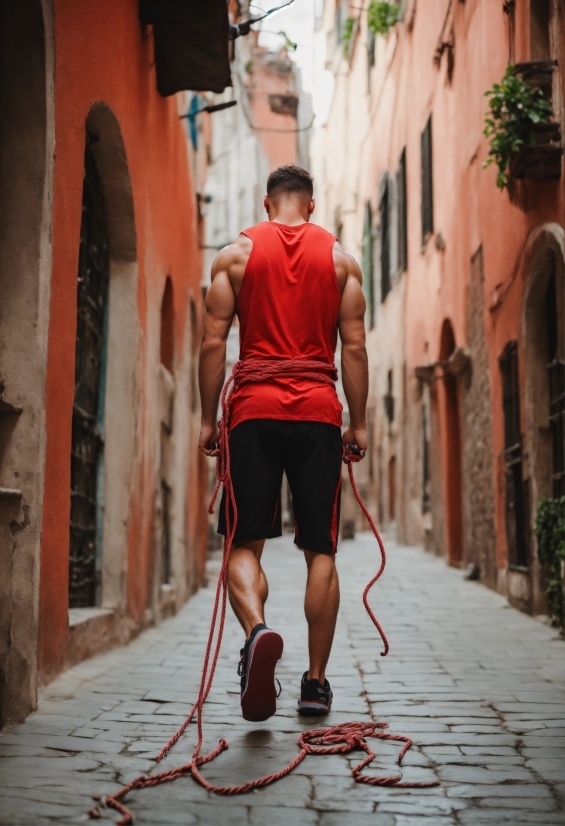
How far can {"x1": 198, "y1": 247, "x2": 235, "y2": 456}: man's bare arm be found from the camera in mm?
3654

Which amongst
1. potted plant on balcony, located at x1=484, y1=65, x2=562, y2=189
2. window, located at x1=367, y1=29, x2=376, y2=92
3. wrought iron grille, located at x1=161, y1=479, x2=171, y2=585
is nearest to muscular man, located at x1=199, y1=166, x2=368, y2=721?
potted plant on balcony, located at x1=484, y1=65, x2=562, y2=189

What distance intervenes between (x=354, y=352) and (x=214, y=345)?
509 mm

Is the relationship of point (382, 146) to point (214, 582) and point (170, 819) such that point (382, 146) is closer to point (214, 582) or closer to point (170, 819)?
point (214, 582)

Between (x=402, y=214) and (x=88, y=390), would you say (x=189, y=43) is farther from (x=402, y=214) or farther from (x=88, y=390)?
(x=402, y=214)

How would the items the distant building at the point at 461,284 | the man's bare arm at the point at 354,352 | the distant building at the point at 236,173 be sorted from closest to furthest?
the man's bare arm at the point at 354,352, the distant building at the point at 461,284, the distant building at the point at 236,173

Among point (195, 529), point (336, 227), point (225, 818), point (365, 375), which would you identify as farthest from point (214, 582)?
point (336, 227)

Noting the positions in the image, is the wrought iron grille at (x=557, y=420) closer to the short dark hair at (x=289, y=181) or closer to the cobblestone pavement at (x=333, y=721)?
the cobblestone pavement at (x=333, y=721)

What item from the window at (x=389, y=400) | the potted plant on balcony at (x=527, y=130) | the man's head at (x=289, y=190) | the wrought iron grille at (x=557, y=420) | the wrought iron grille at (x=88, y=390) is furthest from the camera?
the window at (x=389, y=400)

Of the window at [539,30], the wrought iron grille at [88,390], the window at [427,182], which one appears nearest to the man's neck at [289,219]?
the wrought iron grille at [88,390]

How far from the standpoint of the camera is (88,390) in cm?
582

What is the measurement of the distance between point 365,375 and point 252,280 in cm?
55

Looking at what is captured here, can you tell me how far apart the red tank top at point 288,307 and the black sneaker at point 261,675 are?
0.87m

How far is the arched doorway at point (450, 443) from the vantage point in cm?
1270

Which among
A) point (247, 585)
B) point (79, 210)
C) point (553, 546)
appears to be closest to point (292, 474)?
point (247, 585)
